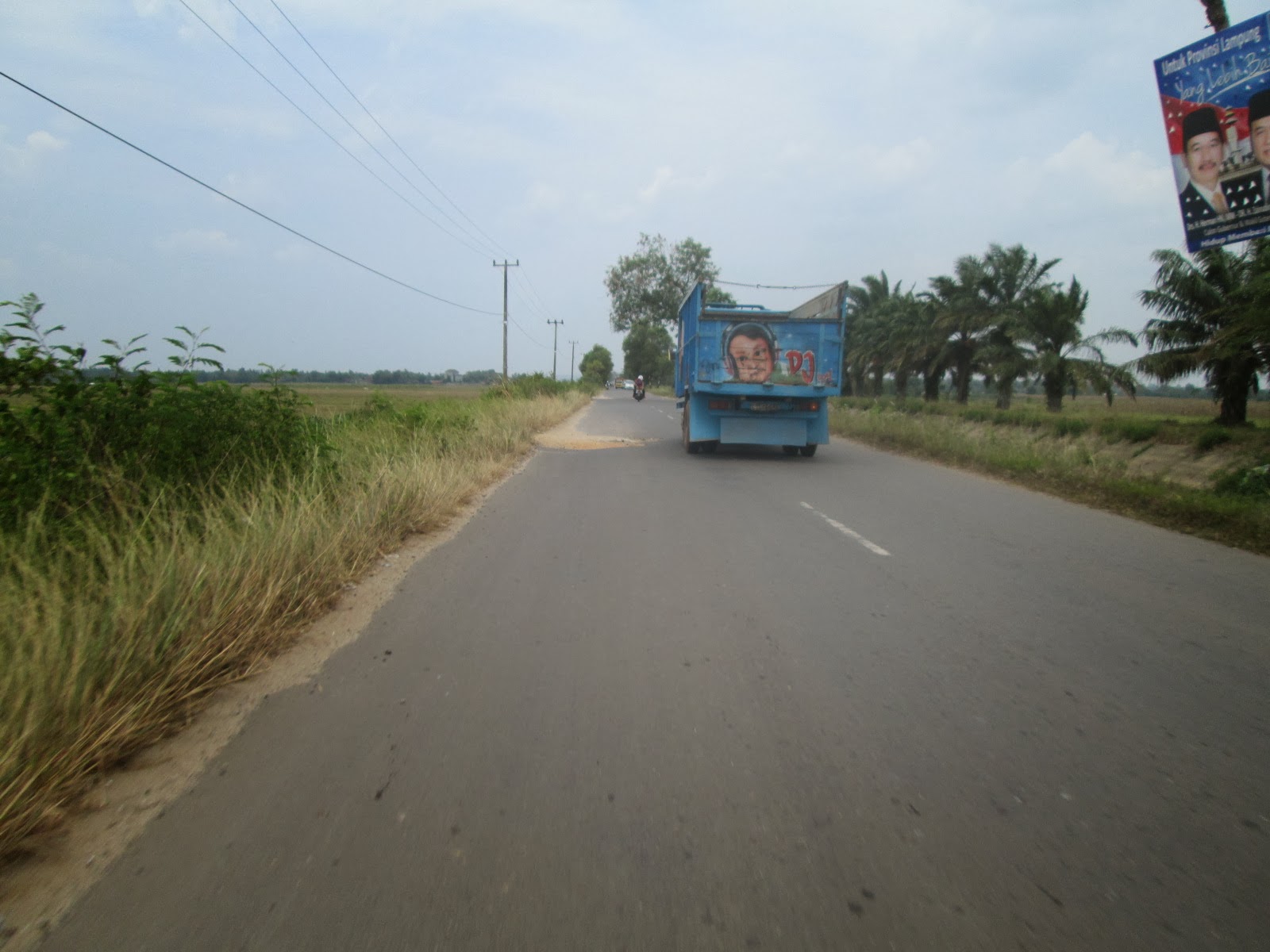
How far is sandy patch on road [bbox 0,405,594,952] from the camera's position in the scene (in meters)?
2.19

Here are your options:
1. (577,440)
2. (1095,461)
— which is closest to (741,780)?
(1095,461)

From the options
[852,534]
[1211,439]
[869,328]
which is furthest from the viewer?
[869,328]

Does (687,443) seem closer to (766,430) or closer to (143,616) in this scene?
(766,430)

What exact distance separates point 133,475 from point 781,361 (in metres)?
10.4

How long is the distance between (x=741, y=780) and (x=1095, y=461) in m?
12.2

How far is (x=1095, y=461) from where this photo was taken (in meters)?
12.6

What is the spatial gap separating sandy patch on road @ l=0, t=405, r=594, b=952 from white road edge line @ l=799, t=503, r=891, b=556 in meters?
4.36

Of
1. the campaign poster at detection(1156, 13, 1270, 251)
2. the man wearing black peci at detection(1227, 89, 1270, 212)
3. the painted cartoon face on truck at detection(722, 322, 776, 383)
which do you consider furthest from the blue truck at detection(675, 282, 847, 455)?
the man wearing black peci at detection(1227, 89, 1270, 212)

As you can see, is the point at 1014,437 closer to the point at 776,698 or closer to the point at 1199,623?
the point at 1199,623

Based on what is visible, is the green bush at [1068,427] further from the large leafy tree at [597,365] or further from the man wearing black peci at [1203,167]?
the large leafy tree at [597,365]

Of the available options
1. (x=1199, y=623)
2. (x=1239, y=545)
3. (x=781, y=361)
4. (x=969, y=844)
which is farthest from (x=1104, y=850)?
(x=781, y=361)

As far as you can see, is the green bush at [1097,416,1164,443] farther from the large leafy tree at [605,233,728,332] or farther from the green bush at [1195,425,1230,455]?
the large leafy tree at [605,233,728,332]

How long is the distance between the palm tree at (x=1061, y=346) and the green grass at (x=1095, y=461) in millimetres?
6378

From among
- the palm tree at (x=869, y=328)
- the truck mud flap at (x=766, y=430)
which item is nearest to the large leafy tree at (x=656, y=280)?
the palm tree at (x=869, y=328)
